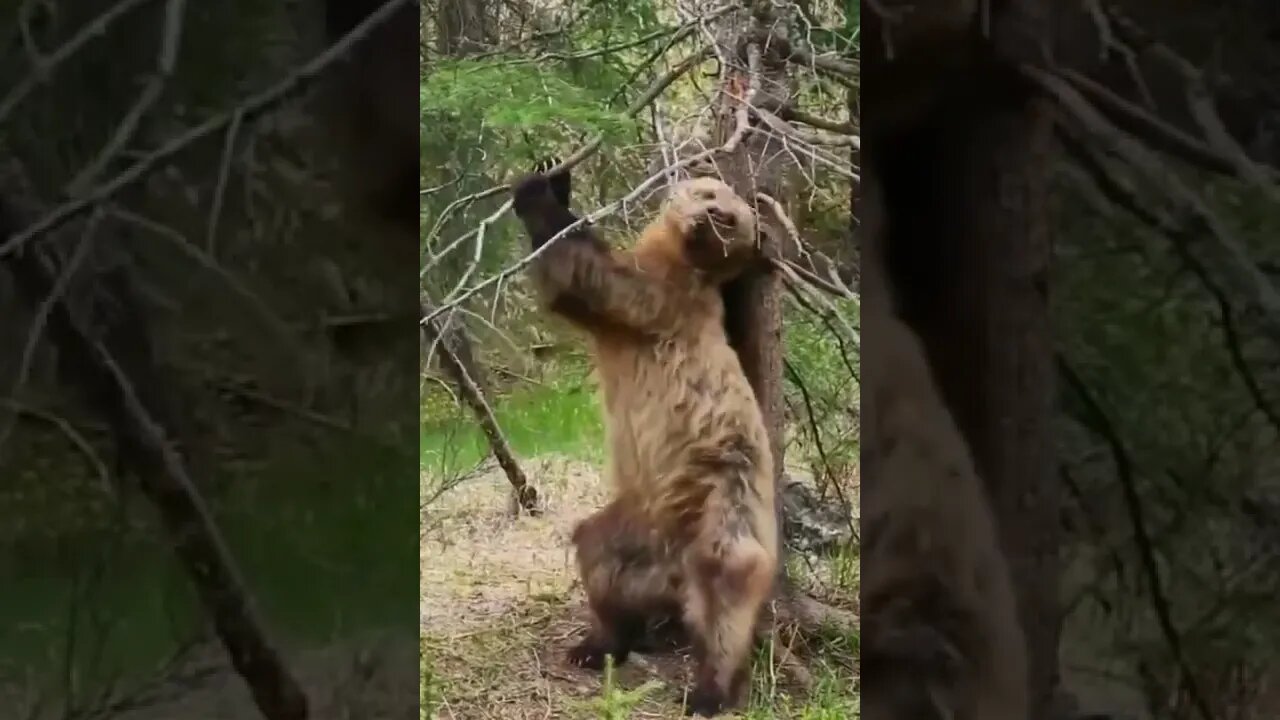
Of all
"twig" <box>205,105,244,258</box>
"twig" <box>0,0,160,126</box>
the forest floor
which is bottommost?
the forest floor

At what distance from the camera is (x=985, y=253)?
5.11ft

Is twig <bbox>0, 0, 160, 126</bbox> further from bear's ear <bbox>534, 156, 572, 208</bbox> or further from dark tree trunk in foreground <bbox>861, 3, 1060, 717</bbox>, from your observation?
dark tree trunk in foreground <bbox>861, 3, 1060, 717</bbox>

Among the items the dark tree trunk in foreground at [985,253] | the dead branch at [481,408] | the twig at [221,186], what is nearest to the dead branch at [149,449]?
the twig at [221,186]

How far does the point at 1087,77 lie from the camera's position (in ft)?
5.07

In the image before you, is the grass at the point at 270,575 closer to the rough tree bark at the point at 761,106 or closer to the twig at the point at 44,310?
the twig at the point at 44,310

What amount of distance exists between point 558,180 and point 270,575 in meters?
0.59

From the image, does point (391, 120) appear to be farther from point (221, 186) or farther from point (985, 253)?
point (985, 253)

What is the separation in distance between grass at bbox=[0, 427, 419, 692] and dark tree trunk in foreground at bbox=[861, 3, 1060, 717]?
0.67 meters

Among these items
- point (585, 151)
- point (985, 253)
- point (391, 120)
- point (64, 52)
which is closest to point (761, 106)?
point (585, 151)

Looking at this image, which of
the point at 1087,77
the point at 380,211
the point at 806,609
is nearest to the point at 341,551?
the point at 380,211

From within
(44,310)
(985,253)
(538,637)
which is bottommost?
(538,637)

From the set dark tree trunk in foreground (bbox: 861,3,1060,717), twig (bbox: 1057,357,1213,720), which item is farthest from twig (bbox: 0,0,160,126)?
twig (bbox: 1057,357,1213,720)

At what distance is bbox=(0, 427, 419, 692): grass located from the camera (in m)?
1.48

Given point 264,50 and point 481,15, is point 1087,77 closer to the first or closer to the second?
point 481,15
